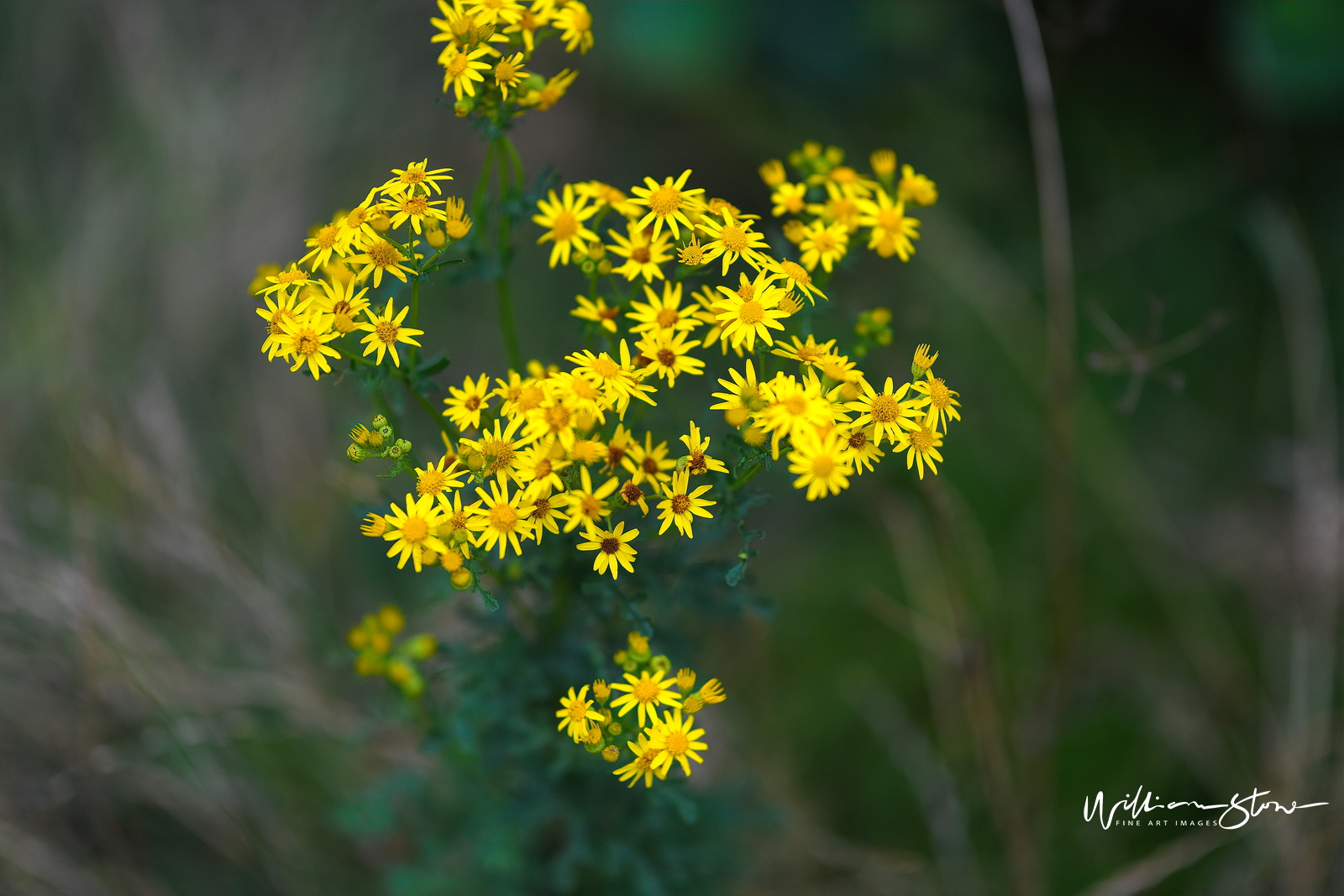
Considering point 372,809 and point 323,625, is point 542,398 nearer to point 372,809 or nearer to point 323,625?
point 372,809

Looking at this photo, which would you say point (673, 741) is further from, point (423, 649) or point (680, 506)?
point (423, 649)

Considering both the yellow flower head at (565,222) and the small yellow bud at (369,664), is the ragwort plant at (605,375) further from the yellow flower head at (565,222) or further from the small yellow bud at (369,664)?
the small yellow bud at (369,664)

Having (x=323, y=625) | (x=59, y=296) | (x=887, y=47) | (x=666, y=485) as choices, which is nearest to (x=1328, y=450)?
(x=887, y=47)

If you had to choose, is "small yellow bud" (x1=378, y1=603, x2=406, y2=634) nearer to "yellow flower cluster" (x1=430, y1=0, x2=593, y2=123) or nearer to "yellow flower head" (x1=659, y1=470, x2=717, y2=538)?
"yellow flower head" (x1=659, y1=470, x2=717, y2=538)

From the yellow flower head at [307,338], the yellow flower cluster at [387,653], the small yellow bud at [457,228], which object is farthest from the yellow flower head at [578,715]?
the small yellow bud at [457,228]

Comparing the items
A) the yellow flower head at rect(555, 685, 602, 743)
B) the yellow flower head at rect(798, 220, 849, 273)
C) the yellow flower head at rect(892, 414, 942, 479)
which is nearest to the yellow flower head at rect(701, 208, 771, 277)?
the yellow flower head at rect(798, 220, 849, 273)

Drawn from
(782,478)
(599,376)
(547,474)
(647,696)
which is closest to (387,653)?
(647,696)
